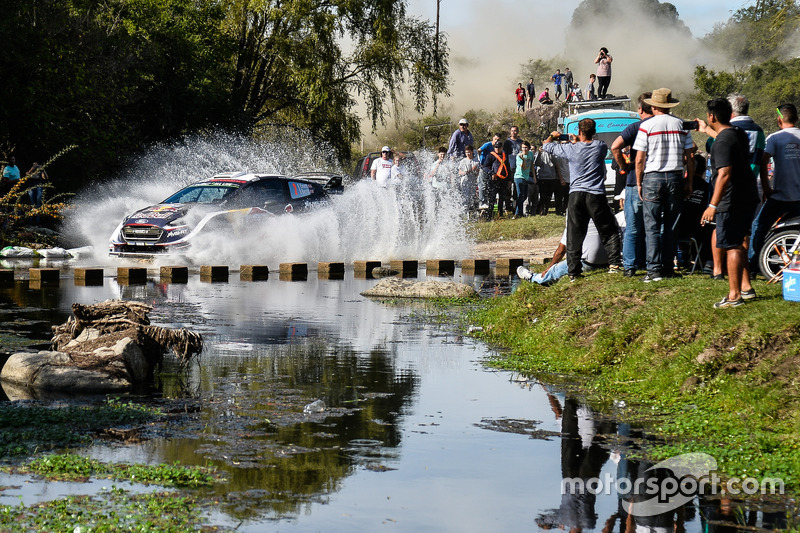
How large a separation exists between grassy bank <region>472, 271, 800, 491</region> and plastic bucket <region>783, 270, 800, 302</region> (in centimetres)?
10

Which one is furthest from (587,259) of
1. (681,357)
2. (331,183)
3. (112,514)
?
(331,183)

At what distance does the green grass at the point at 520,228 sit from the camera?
28.0 m

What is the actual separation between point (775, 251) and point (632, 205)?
5.54 feet

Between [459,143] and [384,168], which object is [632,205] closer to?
[384,168]

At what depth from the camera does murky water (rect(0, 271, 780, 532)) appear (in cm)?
547

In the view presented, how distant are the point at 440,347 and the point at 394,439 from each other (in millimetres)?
4214

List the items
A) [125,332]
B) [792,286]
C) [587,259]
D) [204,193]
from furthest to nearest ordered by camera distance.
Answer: [204,193] → [587,259] → [125,332] → [792,286]

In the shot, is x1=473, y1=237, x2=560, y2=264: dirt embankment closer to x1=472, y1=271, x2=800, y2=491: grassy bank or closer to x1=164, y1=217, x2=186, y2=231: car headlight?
x1=164, y1=217, x2=186, y2=231: car headlight

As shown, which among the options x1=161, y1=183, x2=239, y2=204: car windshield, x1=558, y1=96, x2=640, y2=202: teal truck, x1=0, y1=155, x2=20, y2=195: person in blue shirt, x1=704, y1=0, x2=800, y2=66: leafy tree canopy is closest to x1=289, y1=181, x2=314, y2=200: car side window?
x1=161, y1=183, x2=239, y2=204: car windshield

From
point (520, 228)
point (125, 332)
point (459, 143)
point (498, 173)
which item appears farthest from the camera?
point (498, 173)

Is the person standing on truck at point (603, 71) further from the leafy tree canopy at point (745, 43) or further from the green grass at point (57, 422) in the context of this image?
the leafy tree canopy at point (745, 43)

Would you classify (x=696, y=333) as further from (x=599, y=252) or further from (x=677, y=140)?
(x=599, y=252)

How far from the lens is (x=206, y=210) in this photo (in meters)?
22.5

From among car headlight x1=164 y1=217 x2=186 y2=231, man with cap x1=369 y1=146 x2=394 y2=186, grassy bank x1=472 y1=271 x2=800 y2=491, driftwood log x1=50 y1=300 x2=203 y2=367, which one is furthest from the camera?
man with cap x1=369 y1=146 x2=394 y2=186
